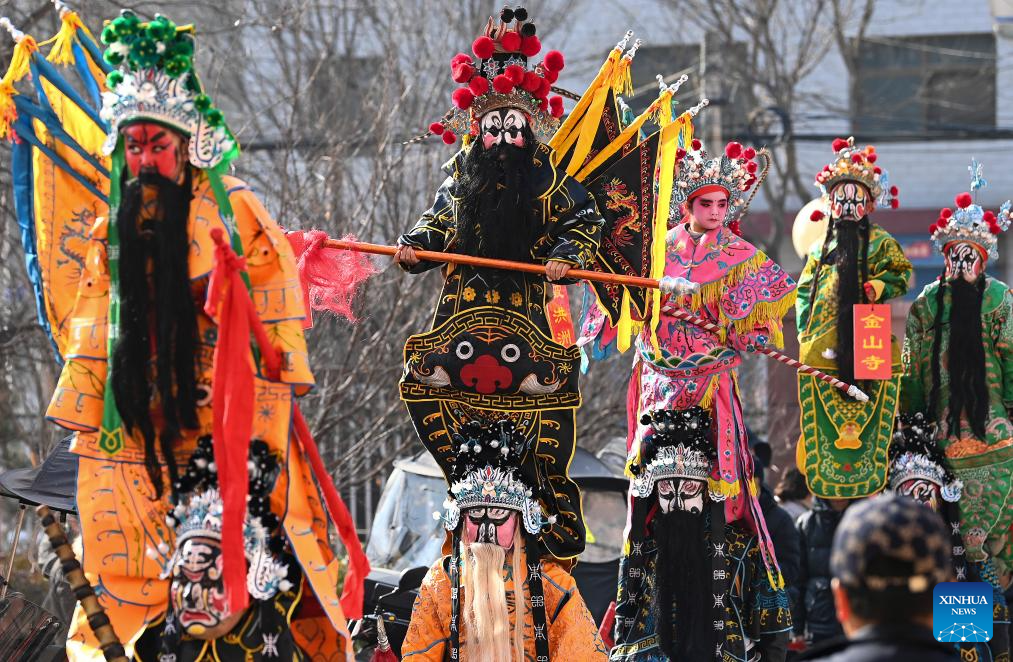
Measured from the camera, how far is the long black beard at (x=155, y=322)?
5340 millimetres

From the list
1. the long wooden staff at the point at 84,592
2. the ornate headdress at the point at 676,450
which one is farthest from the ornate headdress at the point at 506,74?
the long wooden staff at the point at 84,592

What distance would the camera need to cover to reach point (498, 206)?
693 cm

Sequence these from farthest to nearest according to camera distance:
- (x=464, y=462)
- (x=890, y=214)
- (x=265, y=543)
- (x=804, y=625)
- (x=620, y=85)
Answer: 1. (x=890, y=214)
2. (x=804, y=625)
3. (x=620, y=85)
4. (x=464, y=462)
5. (x=265, y=543)

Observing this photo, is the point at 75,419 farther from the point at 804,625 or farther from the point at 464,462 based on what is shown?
the point at 804,625

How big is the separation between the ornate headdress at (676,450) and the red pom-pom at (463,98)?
1773 millimetres

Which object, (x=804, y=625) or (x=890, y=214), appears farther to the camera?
(x=890, y=214)

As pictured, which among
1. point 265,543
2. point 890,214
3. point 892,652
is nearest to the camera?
point 892,652

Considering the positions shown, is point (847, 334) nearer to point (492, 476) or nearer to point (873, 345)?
point (873, 345)

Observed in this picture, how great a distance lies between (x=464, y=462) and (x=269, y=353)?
59.7 inches

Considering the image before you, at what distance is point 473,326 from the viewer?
6.88 metres

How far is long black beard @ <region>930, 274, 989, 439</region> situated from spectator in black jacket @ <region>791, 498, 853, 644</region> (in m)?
1.36

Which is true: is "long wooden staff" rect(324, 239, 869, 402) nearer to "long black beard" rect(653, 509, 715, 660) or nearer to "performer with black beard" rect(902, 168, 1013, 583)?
"long black beard" rect(653, 509, 715, 660)

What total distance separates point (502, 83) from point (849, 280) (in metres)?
2.51

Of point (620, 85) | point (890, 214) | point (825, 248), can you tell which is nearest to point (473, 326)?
point (620, 85)
